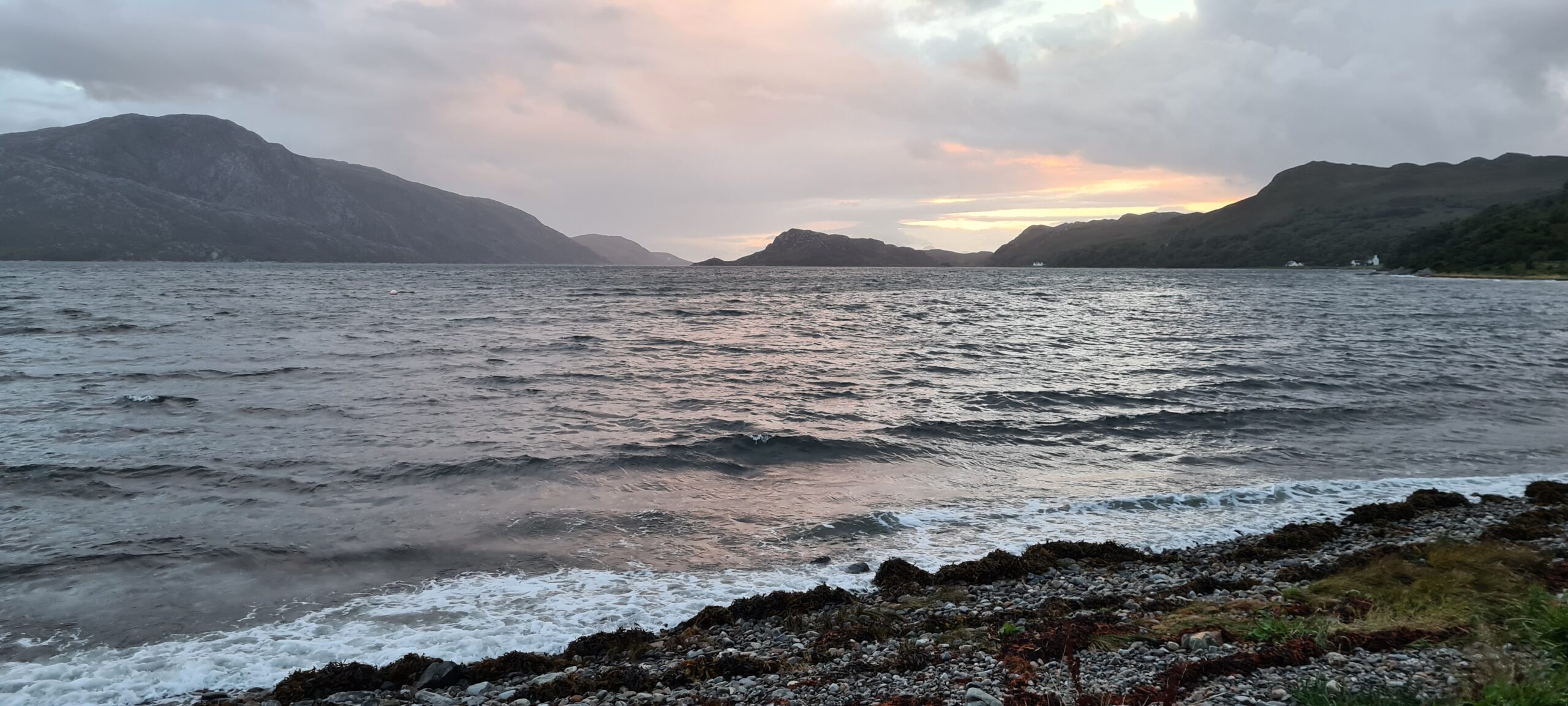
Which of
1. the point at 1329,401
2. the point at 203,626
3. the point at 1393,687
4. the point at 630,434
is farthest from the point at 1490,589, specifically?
the point at 1329,401

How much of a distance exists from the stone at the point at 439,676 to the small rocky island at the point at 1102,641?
0.02 metres

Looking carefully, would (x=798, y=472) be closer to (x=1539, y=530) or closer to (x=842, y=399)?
(x=842, y=399)

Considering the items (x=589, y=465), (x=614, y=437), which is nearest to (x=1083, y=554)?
(x=589, y=465)

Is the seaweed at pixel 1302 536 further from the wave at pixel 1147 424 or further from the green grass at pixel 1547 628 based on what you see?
the wave at pixel 1147 424

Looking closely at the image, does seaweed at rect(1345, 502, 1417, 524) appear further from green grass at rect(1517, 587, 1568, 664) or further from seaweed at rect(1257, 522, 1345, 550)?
green grass at rect(1517, 587, 1568, 664)

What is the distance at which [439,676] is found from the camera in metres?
7.86

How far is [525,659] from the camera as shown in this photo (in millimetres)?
8273

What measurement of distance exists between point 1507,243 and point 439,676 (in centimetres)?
16428

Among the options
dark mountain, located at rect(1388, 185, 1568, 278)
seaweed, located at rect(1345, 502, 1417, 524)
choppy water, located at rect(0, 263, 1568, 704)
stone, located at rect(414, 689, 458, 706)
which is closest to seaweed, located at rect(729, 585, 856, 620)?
choppy water, located at rect(0, 263, 1568, 704)

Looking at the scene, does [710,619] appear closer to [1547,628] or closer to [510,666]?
[510,666]

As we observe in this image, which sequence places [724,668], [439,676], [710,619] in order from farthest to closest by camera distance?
[710,619] → [439,676] → [724,668]

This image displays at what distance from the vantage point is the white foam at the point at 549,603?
8227 millimetres

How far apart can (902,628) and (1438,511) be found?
37.7ft

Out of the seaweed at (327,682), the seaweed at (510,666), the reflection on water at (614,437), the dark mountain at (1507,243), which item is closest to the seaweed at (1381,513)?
the reflection on water at (614,437)
